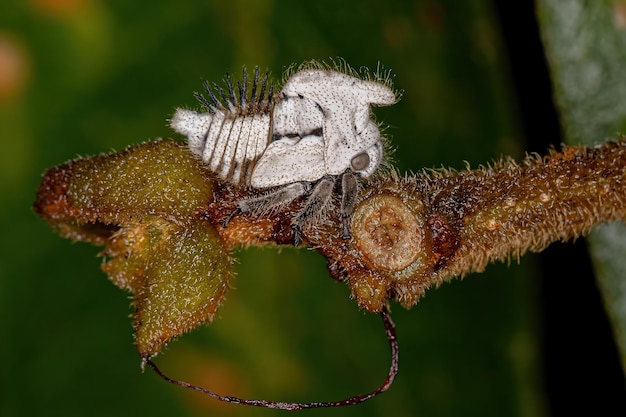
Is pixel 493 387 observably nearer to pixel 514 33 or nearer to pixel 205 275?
pixel 514 33

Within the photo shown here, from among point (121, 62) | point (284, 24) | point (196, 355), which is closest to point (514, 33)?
point (284, 24)

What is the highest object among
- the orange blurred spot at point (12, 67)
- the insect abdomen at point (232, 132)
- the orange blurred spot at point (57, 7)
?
the orange blurred spot at point (57, 7)

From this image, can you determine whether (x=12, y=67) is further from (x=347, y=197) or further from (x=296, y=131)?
(x=347, y=197)

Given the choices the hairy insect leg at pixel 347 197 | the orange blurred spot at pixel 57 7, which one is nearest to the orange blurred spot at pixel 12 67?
the orange blurred spot at pixel 57 7

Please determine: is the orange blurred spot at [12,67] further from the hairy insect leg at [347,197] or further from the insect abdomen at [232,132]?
the hairy insect leg at [347,197]

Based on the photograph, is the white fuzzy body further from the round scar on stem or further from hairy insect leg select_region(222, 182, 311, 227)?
the round scar on stem

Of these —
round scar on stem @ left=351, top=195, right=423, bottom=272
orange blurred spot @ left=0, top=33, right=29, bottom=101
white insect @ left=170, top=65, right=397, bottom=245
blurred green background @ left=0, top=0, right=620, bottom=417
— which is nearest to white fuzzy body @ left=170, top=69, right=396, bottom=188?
white insect @ left=170, top=65, right=397, bottom=245

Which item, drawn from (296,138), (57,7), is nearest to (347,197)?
(296,138)
